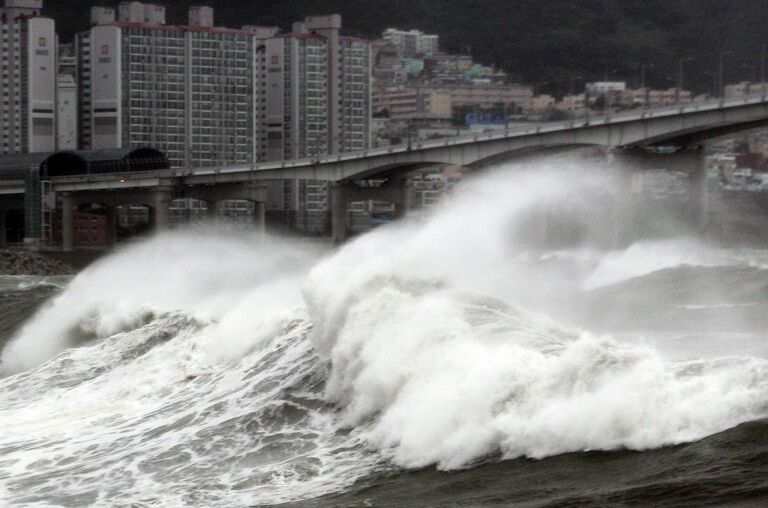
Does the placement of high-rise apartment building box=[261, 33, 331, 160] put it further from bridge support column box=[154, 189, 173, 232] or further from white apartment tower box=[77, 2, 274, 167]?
bridge support column box=[154, 189, 173, 232]

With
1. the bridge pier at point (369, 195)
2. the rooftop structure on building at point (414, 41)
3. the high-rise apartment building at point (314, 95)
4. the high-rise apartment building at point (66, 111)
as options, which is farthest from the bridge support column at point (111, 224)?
the rooftop structure on building at point (414, 41)

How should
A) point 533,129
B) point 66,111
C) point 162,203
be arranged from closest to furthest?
point 533,129
point 162,203
point 66,111

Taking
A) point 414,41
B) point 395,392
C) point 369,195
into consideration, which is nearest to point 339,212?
point 369,195

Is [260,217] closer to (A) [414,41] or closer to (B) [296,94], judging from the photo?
(B) [296,94]

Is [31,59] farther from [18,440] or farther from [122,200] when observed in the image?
[18,440]

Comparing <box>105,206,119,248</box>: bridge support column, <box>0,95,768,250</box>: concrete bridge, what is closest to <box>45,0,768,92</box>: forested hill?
<box>0,95,768,250</box>: concrete bridge

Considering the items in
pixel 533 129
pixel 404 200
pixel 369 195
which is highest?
pixel 533 129

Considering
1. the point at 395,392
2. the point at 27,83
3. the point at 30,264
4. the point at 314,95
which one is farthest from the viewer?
the point at 314,95
